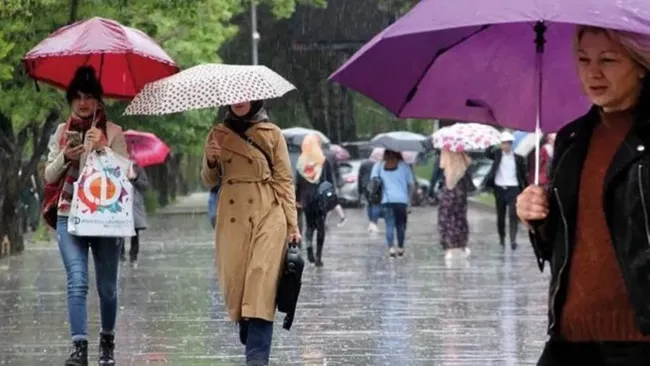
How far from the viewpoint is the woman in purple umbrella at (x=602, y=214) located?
4613mm

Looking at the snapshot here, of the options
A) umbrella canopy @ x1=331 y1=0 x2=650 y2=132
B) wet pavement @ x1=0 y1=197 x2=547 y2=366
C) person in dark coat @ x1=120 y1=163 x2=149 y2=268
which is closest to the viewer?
umbrella canopy @ x1=331 y1=0 x2=650 y2=132

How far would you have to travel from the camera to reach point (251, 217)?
880 centimetres

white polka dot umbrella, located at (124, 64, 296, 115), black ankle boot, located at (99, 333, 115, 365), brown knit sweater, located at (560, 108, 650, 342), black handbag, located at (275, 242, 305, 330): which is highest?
brown knit sweater, located at (560, 108, 650, 342)

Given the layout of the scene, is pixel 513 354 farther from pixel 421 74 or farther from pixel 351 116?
pixel 351 116

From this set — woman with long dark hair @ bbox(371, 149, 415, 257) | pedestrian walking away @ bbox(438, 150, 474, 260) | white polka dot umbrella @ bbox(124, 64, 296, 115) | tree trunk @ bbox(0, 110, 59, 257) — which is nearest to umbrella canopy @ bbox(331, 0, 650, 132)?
white polka dot umbrella @ bbox(124, 64, 296, 115)

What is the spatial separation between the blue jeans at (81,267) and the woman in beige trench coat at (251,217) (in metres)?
0.65

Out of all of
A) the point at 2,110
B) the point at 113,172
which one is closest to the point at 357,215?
the point at 2,110

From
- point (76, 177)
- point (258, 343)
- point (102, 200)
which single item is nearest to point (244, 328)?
point (258, 343)

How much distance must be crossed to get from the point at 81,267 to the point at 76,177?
507mm

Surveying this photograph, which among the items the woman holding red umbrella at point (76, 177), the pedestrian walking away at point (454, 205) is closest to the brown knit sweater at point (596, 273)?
the woman holding red umbrella at point (76, 177)

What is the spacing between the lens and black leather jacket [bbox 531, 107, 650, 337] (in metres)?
4.58

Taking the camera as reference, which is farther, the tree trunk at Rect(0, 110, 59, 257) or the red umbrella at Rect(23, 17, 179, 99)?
the tree trunk at Rect(0, 110, 59, 257)

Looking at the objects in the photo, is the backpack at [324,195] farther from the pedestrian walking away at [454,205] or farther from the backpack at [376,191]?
the backpack at [376,191]

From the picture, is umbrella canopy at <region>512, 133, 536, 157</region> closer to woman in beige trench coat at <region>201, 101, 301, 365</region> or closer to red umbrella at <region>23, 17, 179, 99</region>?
red umbrella at <region>23, 17, 179, 99</region>
